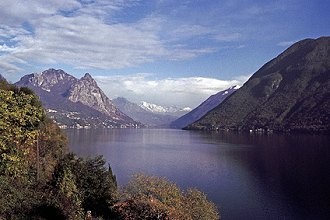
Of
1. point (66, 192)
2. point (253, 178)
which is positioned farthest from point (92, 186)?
point (253, 178)

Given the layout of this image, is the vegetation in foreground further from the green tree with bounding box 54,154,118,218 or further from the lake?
the lake

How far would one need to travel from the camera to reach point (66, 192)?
1400 inches

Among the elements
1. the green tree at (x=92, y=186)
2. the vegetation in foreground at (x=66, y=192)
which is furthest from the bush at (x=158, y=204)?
the green tree at (x=92, y=186)

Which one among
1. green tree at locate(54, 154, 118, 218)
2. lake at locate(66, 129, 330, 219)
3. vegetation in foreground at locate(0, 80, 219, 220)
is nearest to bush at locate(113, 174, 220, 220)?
vegetation in foreground at locate(0, 80, 219, 220)

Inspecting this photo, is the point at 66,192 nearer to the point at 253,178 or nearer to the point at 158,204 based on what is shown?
the point at 158,204

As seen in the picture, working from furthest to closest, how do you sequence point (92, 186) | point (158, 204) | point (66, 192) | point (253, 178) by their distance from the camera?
1. point (253, 178)
2. point (92, 186)
3. point (66, 192)
4. point (158, 204)

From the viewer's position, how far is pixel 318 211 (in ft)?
199

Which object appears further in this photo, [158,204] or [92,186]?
[92,186]

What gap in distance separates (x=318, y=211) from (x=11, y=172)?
154 feet

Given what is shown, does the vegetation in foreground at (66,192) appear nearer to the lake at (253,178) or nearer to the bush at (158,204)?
the bush at (158,204)

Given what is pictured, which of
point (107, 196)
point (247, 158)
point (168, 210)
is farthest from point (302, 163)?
point (168, 210)

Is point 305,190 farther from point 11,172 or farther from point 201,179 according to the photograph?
point 11,172

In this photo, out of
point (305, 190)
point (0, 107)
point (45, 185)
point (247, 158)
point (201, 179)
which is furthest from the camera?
point (247, 158)

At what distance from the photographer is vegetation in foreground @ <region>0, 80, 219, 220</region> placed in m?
29.7
